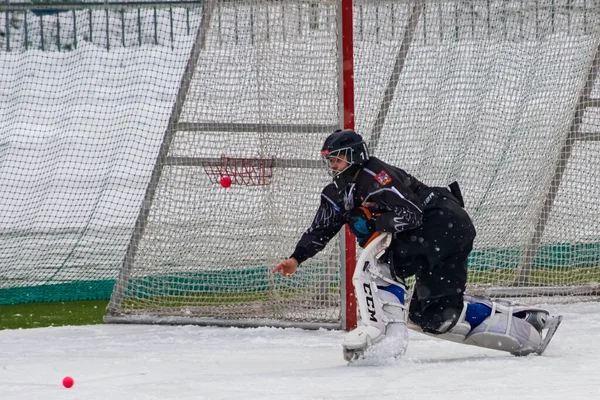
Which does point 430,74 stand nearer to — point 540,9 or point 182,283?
point 540,9

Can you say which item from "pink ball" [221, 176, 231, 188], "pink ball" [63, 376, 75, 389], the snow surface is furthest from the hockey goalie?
"pink ball" [221, 176, 231, 188]

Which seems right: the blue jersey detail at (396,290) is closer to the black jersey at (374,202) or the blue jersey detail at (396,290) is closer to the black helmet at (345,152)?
the black jersey at (374,202)

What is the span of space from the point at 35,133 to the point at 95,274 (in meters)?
7.04

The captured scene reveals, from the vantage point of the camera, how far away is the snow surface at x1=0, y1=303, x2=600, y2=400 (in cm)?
422

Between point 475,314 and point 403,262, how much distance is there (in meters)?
0.41

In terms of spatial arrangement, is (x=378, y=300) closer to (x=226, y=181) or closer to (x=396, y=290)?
(x=396, y=290)

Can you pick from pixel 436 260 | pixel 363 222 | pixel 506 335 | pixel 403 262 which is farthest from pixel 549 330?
pixel 363 222

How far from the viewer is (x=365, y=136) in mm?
6457

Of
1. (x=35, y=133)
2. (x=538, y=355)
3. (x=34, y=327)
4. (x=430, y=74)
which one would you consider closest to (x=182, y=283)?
(x=34, y=327)

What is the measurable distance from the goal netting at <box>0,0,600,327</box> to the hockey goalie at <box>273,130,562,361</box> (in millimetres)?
1084

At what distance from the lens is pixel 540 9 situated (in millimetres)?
6766

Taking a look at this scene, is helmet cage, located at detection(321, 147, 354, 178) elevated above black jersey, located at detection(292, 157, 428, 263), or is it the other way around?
helmet cage, located at detection(321, 147, 354, 178)

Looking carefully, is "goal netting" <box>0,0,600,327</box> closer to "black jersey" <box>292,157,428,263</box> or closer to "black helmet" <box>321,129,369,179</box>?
"black jersey" <box>292,157,428,263</box>

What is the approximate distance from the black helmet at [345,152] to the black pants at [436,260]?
1.25 ft
